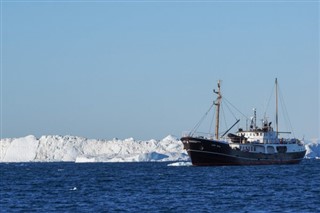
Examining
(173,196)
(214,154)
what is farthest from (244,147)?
(173,196)

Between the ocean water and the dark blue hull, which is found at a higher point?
the dark blue hull

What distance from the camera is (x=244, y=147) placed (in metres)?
134

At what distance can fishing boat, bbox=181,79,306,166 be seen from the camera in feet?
421

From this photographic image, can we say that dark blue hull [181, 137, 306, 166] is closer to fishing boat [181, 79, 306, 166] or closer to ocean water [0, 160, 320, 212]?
fishing boat [181, 79, 306, 166]

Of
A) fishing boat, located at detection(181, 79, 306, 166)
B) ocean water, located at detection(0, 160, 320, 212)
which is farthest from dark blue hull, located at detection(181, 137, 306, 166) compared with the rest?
ocean water, located at detection(0, 160, 320, 212)

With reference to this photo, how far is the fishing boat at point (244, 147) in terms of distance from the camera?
12838cm

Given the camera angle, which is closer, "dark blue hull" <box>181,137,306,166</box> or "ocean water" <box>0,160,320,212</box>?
"ocean water" <box>0,160,320,212</box>

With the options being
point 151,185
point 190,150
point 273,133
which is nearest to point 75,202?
point 151,185

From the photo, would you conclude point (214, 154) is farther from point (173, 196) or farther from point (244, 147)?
point (173, 196)

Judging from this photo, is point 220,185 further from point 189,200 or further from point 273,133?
point 273,133

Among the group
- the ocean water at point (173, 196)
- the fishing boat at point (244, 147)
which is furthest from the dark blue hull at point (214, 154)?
the ocean water at point (173, 196)

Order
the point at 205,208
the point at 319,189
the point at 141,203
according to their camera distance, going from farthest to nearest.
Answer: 1. the point at 319,189
2. the point at 141,203
3. the point at 205,208

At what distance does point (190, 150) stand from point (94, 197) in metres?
62.4

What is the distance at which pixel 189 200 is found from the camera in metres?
63.8
